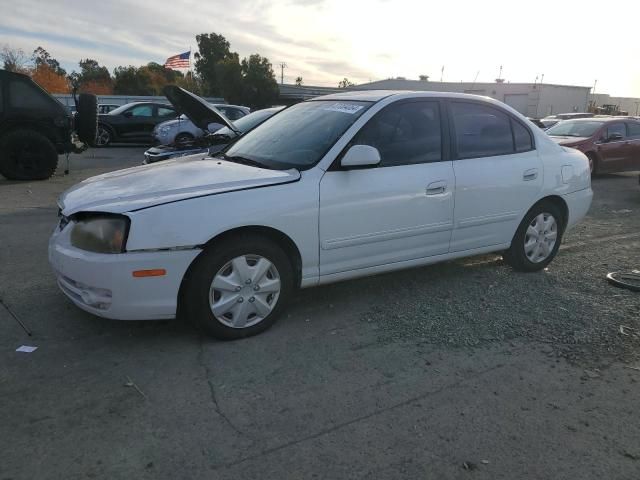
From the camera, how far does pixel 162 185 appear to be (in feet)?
11.7

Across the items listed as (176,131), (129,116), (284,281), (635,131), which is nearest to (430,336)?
(284,281)

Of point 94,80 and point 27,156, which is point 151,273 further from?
point 94,80

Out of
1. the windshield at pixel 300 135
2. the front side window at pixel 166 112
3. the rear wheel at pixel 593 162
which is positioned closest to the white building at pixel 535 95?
the front side window at pixel 166 112

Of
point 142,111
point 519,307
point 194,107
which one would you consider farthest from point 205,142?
point 142,111

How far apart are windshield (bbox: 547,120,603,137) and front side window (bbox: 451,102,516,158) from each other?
886 cm

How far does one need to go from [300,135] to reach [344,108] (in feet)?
1.38

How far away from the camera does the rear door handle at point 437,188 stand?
4180 mm

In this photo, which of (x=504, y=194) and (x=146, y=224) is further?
(x=504, y=194)

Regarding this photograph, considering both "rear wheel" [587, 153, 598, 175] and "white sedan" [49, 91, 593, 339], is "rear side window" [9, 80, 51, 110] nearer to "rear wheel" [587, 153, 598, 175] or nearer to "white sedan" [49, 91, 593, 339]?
"white sedan" [49, 91, 593, 339]

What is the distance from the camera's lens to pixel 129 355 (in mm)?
3348

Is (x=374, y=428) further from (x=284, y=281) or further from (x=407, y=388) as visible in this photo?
(x=284, y=281)

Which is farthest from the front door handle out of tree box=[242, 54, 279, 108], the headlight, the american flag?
tree box=[242, 54, 279, 108]

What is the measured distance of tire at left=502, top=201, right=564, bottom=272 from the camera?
497cm

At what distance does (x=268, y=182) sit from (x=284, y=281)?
2.25 feet
